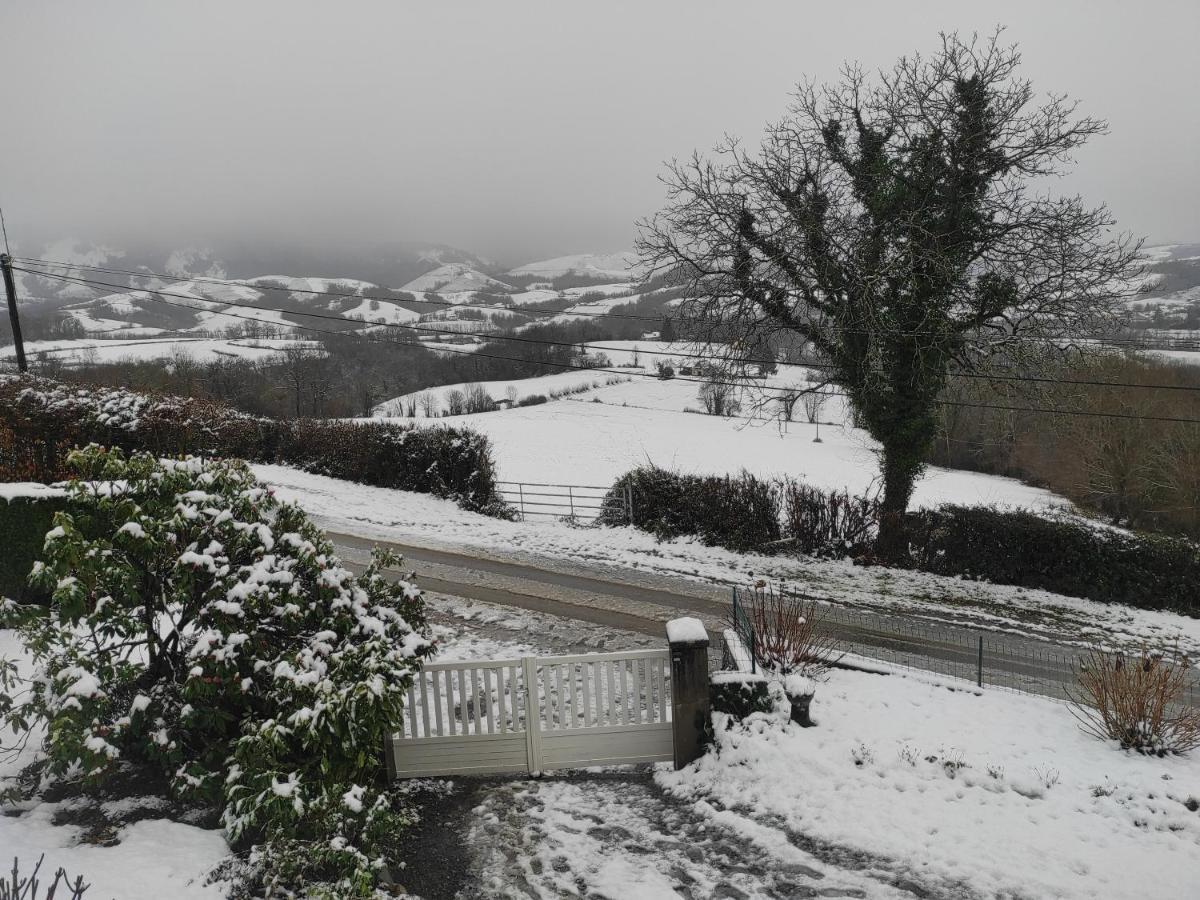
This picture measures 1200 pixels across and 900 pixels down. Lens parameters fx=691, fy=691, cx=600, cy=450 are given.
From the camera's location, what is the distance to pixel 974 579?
50.9 feet

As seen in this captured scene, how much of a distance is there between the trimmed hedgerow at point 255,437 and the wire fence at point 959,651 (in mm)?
11946

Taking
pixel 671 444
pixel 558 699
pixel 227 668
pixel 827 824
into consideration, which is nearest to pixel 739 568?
pixel 558 699

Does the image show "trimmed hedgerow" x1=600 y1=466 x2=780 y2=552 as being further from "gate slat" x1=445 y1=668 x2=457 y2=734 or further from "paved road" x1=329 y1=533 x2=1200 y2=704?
"gate slat" x1=445 y1=668 x2=457 y2=734

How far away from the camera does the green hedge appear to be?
9383 mm

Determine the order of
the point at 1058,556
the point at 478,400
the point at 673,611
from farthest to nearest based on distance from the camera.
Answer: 1. the point at 478,400
2. the point at 1058,556
3. the point at 673,611

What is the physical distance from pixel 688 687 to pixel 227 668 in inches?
174

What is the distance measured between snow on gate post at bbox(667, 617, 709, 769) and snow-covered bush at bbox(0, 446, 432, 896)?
106 inches

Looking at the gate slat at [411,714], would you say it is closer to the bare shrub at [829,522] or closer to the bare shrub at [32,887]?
the bare shrub at [32,887]

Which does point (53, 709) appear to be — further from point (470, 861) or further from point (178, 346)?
point (178, 346)

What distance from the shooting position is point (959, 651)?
1123 cm

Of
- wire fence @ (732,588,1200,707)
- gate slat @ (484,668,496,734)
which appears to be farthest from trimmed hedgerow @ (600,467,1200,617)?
gate slat @ (484,668,496,734)

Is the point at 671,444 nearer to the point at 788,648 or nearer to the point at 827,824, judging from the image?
the point at 788,648

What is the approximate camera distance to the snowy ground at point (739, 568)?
13.0m


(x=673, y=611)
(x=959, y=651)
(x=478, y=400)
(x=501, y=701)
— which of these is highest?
(x=478, y=400)
